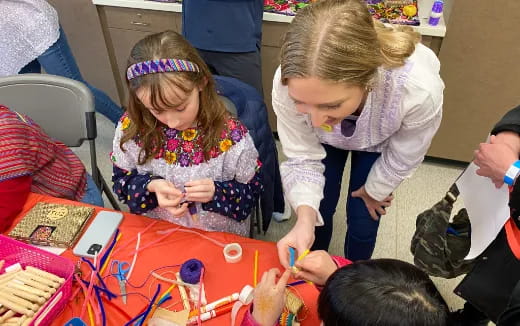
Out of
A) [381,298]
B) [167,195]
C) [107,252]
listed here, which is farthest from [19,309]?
[381,298]

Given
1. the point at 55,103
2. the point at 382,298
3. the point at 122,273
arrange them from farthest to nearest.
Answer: the point at 55,103
the point at 122,273
the point at 382,298

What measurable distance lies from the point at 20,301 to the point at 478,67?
215 centimetres

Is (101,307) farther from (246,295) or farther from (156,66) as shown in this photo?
(156,66)

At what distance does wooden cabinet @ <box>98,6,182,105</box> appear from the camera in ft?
7.82

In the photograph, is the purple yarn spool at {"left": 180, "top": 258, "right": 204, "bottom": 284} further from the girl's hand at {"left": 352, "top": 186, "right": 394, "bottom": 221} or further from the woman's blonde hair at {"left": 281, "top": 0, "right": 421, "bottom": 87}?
the girl's hand at {"left": 352, "top": 186, "right": 394, "bottom": 221}

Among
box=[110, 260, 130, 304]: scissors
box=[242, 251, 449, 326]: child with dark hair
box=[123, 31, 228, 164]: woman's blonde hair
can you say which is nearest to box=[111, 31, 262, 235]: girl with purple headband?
box=[123, 31, 228, 164]: woman's blonde hair

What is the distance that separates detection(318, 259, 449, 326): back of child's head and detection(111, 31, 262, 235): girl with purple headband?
1.91 ft

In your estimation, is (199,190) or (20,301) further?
(199,190)

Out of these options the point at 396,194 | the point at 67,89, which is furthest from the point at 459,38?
the point at 67,89

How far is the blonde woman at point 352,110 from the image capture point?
2.90 ft

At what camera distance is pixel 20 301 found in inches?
36.8

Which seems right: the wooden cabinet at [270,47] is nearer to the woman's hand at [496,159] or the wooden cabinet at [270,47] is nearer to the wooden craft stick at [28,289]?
the woman's hand at [496,159]

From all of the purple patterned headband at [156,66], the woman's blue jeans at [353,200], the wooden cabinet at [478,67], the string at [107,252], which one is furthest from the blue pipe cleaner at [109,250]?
the wooden cabinet at [478,67]

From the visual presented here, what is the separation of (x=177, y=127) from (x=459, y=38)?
5.00 ft
